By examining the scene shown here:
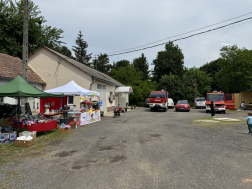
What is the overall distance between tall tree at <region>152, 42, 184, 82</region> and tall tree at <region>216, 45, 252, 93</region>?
17.0m

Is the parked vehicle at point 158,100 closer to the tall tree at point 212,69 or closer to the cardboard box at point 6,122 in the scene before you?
the cardboard box at point 6,122

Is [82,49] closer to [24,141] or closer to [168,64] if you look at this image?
[168,64]

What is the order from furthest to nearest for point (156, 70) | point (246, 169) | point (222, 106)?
point (156, 70) → point (222, 106) → point (246, 169)

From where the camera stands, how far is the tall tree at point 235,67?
29.4 m

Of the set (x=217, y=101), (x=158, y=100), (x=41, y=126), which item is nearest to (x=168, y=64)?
(x=158, y=100)

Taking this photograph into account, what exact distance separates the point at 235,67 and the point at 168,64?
Answer: 19.7 metres

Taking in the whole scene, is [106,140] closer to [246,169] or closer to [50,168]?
[50,168]

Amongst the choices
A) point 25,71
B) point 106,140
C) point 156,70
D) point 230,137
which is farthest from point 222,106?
point 156,70

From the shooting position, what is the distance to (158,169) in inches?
176

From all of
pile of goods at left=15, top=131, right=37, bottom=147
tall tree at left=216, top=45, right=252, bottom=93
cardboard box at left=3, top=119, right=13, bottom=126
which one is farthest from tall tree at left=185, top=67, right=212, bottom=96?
pile of goods at left=15, top=131, right=37, bottom=147

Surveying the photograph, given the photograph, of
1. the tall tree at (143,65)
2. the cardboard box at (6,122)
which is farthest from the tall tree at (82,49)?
the cardboard box at (6,122)

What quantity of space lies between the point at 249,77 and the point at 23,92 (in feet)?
108

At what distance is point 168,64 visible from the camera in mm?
48562

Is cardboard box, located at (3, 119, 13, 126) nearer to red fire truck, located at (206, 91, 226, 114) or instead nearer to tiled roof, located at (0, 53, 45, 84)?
tiled roof, located at (0, 53, 45, 84)
